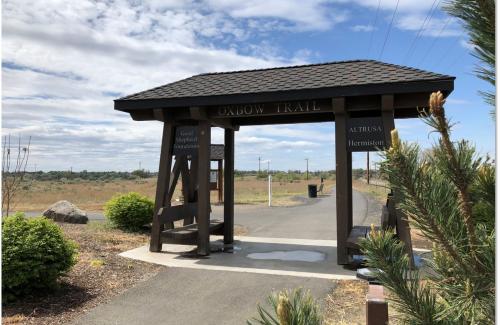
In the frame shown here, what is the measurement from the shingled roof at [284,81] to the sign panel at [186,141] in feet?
2.72

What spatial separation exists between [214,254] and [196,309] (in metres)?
3.77

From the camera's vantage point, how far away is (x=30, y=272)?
5.64 metres

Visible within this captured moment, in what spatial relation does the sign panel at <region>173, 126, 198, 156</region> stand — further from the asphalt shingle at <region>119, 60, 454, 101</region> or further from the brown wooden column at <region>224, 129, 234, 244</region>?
the brown wooden column at <region>224, 129, 234, 244</region>

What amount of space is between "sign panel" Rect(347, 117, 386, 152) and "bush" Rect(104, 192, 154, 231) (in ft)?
22.9

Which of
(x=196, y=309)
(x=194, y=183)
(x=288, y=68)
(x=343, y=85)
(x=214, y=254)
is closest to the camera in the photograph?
(x=196, y=309)

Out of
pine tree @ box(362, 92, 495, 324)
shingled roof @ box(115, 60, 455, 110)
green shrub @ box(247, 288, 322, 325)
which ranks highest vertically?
shingled roof @ box(115, 60, 455, 110)

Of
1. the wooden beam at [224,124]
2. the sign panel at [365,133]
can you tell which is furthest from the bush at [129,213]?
the sign panel at [365,133]

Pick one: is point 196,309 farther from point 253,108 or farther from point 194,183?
point 194,183

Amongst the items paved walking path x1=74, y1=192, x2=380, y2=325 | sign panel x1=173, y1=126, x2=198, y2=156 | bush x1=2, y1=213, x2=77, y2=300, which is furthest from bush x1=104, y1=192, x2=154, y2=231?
bush x1=2, y1=213, x2=77, y2=300

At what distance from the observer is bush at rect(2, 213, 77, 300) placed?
18.2ft

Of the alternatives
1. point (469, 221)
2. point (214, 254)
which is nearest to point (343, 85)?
point (214, 254)

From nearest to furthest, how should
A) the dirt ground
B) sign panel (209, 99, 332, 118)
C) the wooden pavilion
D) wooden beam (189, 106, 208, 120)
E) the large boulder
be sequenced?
1. the dirt ground
2. the wooden pavilion
3. sign panel (209, 99, 332, 118)
4. wooden beam (189, 106, 208, 120)
5. the large boulder

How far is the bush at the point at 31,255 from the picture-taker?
555 cm

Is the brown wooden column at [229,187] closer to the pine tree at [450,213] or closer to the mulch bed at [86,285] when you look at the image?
the mulch bed at [86,285]
